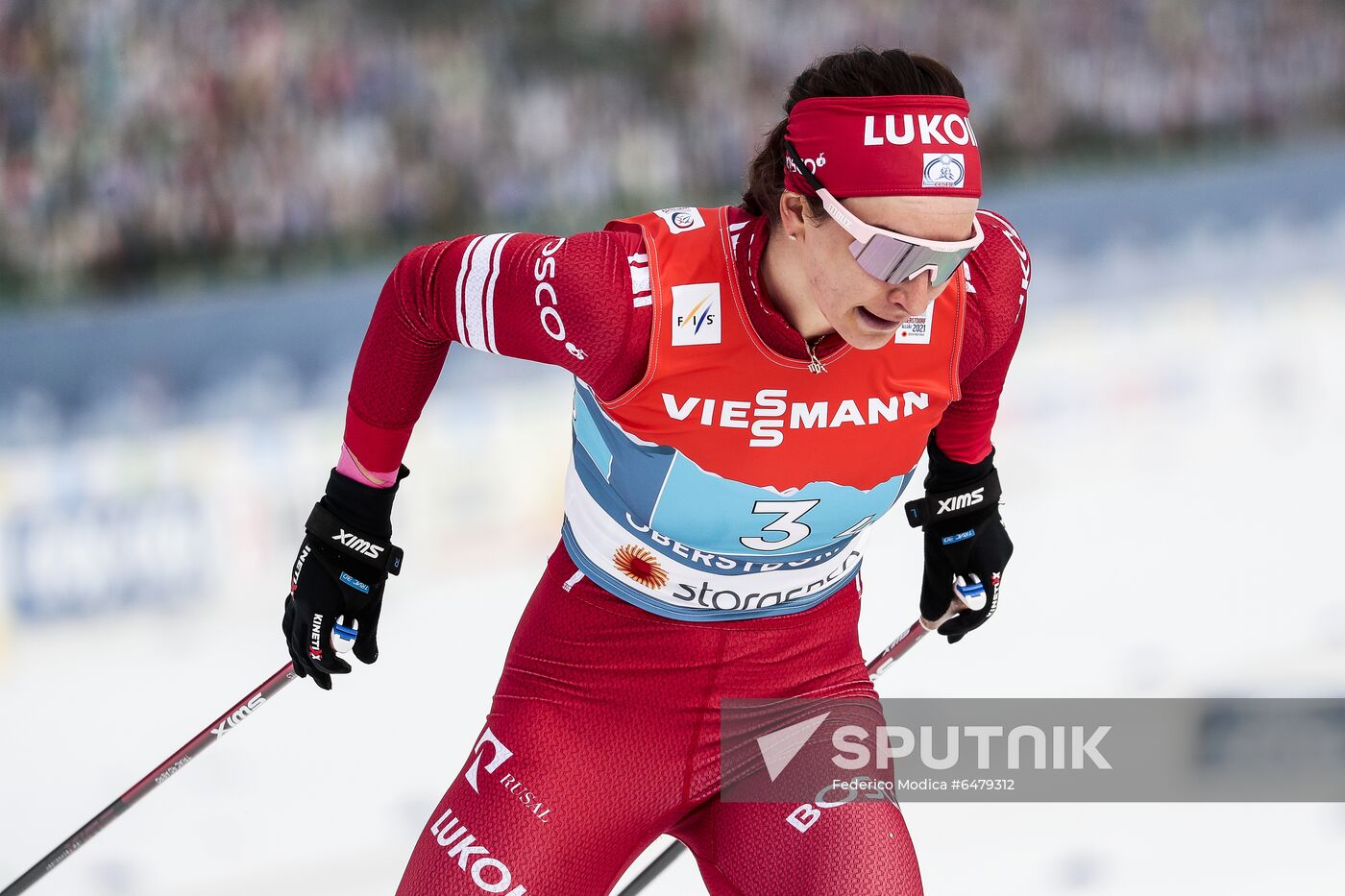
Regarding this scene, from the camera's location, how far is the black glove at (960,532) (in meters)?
2.52

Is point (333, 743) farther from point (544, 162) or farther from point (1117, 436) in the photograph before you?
point (544, 162)

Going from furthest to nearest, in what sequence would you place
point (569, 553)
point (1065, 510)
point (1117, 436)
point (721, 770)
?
point (1117, 436), point (1065, 510), point (569, 553), point (721, 770)

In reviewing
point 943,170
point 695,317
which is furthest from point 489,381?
point 943,170

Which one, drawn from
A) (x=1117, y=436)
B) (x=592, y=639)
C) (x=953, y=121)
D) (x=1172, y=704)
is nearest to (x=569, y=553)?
(x=592, y=639)

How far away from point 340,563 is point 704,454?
0.67 meters

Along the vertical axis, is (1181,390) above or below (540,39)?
below

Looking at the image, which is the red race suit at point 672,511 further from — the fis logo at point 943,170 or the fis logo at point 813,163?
the fis logo at point 943,170

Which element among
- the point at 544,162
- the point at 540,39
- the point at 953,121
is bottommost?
the point at 544,162

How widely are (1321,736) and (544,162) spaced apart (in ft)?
16.8

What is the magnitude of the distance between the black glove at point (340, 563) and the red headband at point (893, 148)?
2.97 feet

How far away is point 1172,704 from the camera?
11.8ft

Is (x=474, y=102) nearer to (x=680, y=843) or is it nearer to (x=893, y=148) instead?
(x=680, y=843)

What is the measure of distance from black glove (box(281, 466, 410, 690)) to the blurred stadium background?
1.05 metres

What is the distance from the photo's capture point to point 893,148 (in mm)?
1765
